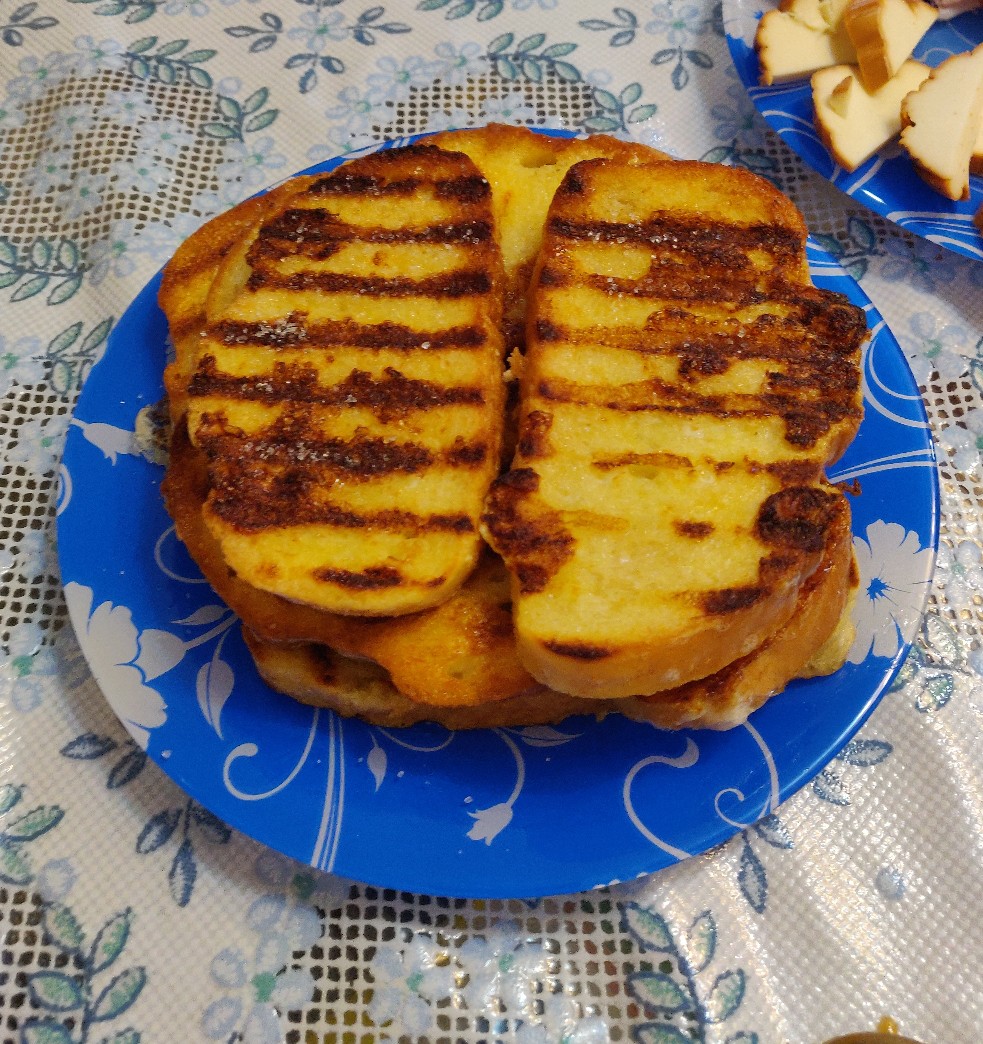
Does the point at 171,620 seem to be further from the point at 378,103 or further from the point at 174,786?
the point at 378,103

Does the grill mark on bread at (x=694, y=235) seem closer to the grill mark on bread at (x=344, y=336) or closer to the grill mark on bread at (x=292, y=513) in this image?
the grill mark on bread at (x=344, y=336)

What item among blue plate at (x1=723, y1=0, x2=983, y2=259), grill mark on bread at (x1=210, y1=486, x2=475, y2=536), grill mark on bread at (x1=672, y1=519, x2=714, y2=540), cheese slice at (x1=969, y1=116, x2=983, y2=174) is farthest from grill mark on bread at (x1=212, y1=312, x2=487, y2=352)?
cheese slice at (x1=969, y1=116, x2=983, y2=174)

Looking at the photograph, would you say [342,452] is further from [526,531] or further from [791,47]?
[791,47]

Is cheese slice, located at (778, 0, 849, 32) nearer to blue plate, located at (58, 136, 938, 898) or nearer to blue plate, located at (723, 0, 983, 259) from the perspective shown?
blue plate, located at (723, 0, 983, 259)

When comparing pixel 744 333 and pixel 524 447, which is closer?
pixel 524 447

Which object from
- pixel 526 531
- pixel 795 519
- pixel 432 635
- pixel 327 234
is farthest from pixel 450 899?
pixel 327 234

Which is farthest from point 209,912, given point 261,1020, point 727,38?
point 727,38
